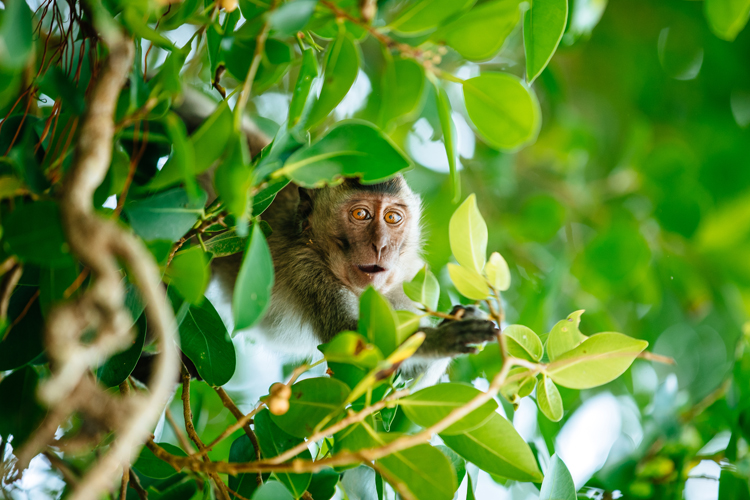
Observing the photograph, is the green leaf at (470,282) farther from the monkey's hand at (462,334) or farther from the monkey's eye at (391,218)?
the monkey's eye at (391,218)

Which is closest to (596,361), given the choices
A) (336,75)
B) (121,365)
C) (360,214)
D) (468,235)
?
(468,235)

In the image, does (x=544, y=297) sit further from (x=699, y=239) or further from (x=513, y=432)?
(x=699, y=239)

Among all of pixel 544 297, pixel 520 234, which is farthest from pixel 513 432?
pixel 520 234

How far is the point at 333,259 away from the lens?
2545 mm

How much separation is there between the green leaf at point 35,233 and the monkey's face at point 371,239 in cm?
152

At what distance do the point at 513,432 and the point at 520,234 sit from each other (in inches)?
103

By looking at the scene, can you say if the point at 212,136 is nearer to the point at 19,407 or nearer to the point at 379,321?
the point at 379,321

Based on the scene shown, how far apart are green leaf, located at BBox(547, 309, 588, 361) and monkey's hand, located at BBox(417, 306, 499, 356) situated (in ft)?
0.63

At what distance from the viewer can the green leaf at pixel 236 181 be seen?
2.72 ft

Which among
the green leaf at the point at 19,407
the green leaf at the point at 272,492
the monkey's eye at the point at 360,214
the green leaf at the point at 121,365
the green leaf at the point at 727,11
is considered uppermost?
the green leaf at the point at 727,11

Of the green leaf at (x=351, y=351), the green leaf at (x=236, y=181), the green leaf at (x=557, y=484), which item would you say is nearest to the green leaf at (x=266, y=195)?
the green leaf at (x=236, y=181)

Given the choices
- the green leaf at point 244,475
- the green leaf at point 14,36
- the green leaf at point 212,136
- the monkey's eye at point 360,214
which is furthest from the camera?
the monkey's eye at point 360,214

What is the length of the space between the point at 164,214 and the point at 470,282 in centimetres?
65

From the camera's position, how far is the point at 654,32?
179 inches
